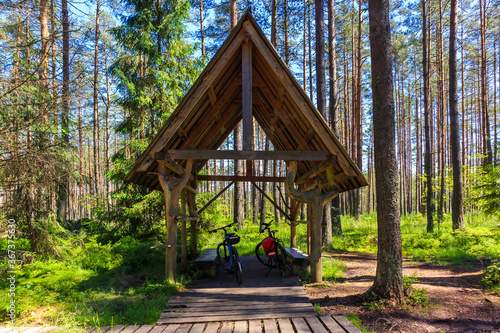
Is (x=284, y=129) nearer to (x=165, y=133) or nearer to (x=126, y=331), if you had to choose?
(x=165, y=133)

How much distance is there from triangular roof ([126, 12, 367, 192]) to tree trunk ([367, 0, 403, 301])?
1073 mm

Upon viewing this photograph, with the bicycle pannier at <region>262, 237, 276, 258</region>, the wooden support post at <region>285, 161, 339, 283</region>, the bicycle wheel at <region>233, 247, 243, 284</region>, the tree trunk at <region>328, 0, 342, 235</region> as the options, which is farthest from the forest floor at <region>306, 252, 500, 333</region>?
→ the tree trunk at <region>328, 0, 342, 235</region>

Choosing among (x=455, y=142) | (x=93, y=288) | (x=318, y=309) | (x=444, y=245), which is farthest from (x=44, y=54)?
(x=455, y=142)

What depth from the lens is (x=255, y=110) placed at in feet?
30.8

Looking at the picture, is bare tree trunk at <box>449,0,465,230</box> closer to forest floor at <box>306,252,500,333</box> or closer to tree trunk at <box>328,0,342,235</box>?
tree trunk at <box>328,0,342,235</box>

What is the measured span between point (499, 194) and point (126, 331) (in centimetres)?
842

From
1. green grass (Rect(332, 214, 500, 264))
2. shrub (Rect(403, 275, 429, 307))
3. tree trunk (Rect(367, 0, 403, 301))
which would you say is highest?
tree trunk (Rect(367, 0, 403, 301))

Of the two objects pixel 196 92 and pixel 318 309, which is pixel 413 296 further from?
pixel 196 92

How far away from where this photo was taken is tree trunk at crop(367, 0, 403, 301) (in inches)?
193

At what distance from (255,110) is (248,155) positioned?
3.86 m

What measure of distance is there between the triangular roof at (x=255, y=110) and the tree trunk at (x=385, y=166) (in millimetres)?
1073

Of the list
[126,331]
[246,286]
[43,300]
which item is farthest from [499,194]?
[43,300]

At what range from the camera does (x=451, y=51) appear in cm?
1312

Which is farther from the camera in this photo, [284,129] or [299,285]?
[284,129]
